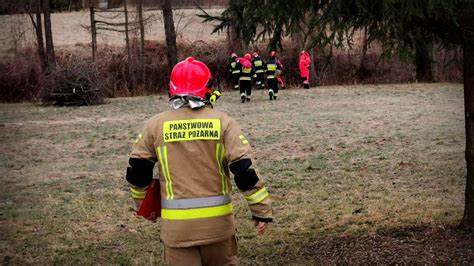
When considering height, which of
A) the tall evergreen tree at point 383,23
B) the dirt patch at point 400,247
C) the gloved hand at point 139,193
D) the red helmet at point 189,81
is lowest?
the dirt patch at point 400,247

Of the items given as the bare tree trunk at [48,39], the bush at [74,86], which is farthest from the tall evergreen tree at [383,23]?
the bare tree trunk at [48,39]

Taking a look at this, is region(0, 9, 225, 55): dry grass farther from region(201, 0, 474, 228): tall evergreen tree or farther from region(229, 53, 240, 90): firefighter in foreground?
region(201, 0, 474, 228): tall evergreen tree

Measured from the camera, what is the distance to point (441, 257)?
548cm

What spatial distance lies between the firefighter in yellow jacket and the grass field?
2077mm

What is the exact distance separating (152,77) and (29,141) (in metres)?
19.7

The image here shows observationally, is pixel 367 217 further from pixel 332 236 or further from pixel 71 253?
pixel 71 253

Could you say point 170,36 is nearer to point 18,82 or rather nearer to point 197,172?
point 18,82

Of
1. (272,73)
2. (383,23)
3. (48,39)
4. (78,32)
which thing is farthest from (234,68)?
(383,23)

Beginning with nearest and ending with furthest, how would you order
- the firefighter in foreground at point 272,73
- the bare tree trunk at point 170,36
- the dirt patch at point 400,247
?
1. the dirt patch at point 400,247
2. the firefighter in foreground at point 272,73
3. the bare tree trunk at point 170,36

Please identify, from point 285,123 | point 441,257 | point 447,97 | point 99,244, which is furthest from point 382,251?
point 447,97

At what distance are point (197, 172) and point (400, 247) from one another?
8.96 feet

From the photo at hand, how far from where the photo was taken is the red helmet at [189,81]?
390cm

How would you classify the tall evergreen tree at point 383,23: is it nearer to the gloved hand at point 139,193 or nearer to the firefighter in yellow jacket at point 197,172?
the firefighter in yellow jacket at point 197,172

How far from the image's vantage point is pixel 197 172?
150 inches
